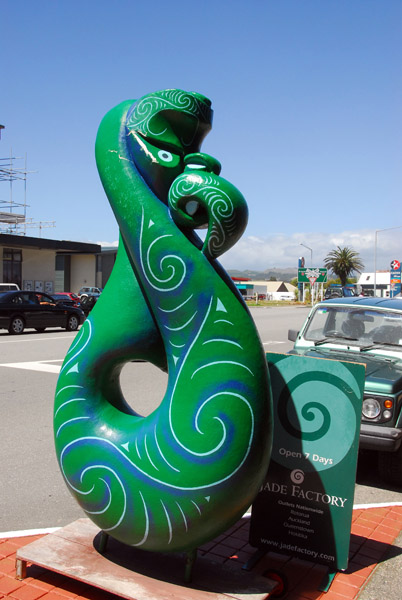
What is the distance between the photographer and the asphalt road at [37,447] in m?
4.59

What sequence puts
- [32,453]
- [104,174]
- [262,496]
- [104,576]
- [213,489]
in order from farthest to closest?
1. [32,453]
2. [262,496]
3. [104,174]
4. [104,576]
5. [213,489]

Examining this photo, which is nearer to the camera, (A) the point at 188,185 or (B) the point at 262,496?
(A) the point at 188,185

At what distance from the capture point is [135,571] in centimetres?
315

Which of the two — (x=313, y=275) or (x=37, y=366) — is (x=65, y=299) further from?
(x=313, y=275)

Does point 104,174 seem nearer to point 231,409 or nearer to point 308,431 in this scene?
point 231,409

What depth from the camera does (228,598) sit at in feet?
9.44

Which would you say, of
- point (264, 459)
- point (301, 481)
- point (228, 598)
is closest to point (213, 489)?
point (264, 459)

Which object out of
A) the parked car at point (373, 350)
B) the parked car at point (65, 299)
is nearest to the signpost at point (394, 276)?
the parked car at point (65, 299)

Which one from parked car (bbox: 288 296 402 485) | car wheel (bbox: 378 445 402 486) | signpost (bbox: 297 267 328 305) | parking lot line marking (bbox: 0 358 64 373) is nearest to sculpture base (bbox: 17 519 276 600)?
parked car (bbox: 288 296 402 485)

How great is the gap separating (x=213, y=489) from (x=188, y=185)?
1.58 meters

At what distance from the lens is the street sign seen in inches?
1695

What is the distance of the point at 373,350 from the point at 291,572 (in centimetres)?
314

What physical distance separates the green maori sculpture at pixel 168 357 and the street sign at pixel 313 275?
1581 inches

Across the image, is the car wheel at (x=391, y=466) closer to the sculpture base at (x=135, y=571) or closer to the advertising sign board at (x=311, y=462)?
the advertising sign board at (x=311, y=462)
